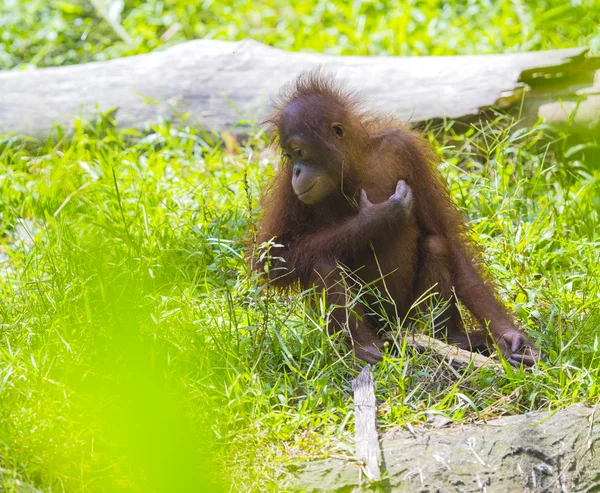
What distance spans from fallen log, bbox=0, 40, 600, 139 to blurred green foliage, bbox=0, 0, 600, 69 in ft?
3.91

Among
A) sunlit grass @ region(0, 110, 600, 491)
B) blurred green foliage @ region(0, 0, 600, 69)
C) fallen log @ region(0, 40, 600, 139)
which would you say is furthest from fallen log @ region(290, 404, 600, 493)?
blurred green foliage @ region(0, 0, 600, 69)

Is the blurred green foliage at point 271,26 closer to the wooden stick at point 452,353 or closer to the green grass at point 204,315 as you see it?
the green grass at point 204,315

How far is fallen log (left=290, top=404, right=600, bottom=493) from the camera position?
2.61 metres

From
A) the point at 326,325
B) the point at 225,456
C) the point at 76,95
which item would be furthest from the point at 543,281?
the point at 76,95

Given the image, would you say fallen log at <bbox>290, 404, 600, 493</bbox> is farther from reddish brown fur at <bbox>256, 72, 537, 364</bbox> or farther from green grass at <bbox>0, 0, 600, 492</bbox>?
reddish brown fur at <bbox>256, 72, 537, 364</bbox>

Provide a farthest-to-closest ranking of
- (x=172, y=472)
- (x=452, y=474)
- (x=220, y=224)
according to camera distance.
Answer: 1. (x=220, y=224)
2. (x=452, y=474)
3. (x=172, y=472)

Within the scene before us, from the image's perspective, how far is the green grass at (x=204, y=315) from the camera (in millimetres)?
2730

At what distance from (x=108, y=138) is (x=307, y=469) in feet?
11.0

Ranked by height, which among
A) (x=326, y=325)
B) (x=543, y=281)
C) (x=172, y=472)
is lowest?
(x=543, y=281)

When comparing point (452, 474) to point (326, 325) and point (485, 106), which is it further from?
point (485, 106)

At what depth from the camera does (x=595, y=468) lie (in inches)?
106

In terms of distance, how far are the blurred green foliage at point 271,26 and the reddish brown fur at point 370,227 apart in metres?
3.12

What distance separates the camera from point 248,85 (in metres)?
5.62

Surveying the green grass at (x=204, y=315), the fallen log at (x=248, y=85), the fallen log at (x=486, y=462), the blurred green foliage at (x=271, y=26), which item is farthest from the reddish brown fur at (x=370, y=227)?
the blurred green foliage at (x=271, y=26)
